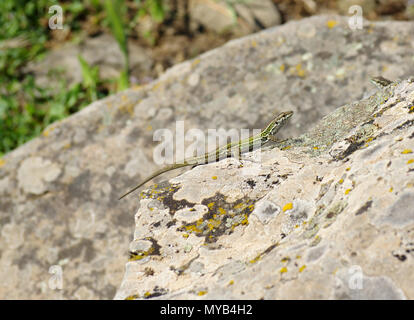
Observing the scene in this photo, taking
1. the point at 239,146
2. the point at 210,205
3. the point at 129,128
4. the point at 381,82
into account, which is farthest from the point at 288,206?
the point at 129,128

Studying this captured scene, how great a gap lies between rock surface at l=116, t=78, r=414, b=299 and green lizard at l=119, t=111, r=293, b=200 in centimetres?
45

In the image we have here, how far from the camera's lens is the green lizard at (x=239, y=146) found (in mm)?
3609

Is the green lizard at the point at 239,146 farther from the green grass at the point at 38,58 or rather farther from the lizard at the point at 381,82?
the green grass at the point at 38,58

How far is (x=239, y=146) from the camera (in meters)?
3.73

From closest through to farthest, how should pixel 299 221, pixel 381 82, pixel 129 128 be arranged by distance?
pixel 299 221 → pixel 381 82 → pixel 129 128

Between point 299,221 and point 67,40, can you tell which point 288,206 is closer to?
point 299,221

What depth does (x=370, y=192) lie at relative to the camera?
2051 mm

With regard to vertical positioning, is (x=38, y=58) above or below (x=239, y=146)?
above

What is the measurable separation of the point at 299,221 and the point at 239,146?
150 centimetres
